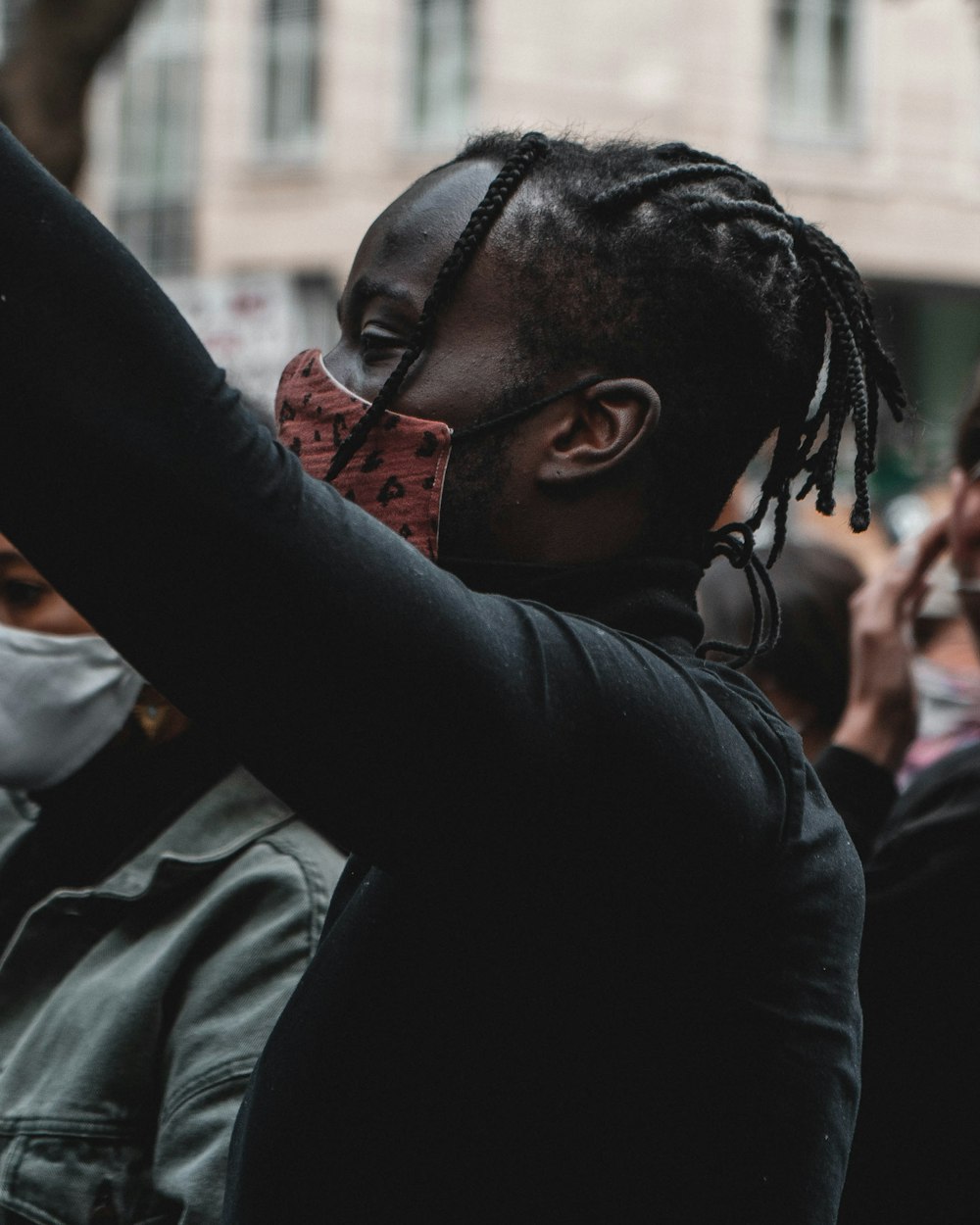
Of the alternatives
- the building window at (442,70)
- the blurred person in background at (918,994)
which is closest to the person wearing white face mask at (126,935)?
the blurred person in background at (918,994)

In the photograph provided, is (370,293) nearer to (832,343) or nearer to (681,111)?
(832,343)

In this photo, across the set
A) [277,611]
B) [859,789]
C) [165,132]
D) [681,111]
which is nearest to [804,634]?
[859,789]

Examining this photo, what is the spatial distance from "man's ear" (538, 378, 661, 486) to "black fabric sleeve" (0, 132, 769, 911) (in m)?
0.25

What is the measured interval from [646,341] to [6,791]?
1.56 metres

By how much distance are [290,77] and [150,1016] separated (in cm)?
1561

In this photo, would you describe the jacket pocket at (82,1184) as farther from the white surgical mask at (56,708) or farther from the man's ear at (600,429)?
the man's ear at (600,429)

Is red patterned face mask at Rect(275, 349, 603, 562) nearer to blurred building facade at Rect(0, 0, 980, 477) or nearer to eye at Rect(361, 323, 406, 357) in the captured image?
eye at Rect(361, 323, 406, 357)

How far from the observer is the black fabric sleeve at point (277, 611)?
929 millimetres

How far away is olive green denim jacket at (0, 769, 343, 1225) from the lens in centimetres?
176

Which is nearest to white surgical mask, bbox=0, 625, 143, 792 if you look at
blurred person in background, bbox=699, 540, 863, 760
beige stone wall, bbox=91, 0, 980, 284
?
blurred person in background, bbox=699, 540, 863, 760

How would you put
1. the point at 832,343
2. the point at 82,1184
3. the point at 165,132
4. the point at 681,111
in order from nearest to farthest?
the point at 832,343, the point at 82,1184, the point at 681,111, the point at 165,132

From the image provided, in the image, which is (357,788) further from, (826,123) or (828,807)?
(826,123)

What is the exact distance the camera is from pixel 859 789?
8.70 feet

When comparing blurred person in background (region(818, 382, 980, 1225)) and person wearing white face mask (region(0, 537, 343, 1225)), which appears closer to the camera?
person wearing white face mask (region(0, 537, 343, 1225))
